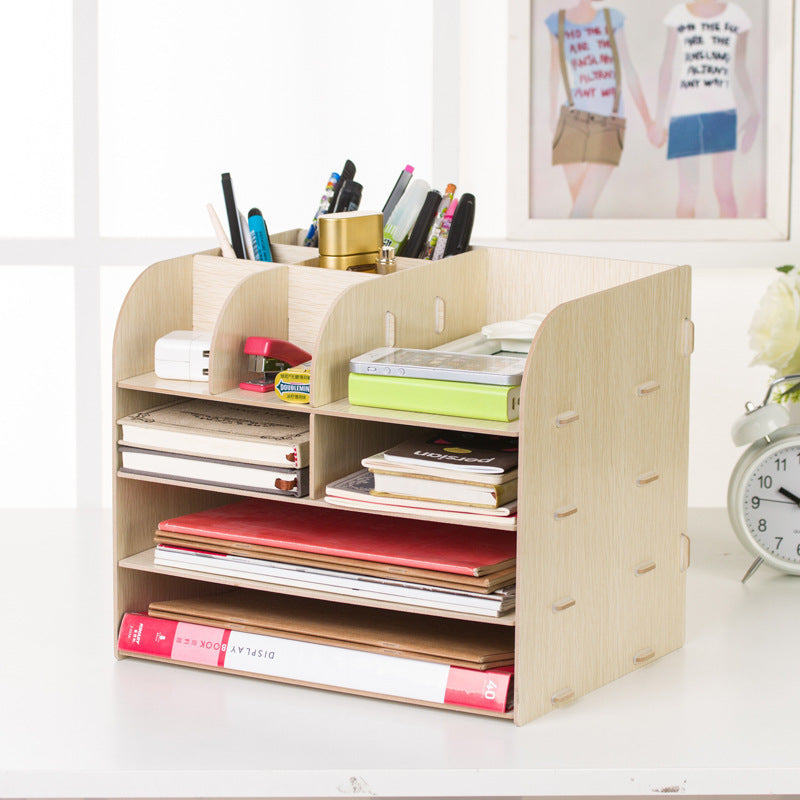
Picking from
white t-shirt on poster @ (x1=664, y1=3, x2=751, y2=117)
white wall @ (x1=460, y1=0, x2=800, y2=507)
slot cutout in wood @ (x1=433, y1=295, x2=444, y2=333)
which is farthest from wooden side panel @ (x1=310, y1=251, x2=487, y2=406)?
white t-shirt on poster @ (x1=664, y1=3, x2=751, y2=117)

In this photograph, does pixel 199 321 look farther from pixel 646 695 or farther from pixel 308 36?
pixel 308 36

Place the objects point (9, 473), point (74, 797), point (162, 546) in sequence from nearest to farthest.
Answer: point (74, 797) → point (162, 546) → point (9, 473)

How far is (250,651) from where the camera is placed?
4.57 feet

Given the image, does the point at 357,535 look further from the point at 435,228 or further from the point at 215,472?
the point at 435,228

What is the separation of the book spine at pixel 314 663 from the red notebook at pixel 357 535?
97 mm

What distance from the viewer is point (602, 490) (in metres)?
1.36

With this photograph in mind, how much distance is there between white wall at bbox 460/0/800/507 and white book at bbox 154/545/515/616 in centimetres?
87

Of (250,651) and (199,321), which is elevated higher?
(199,321)

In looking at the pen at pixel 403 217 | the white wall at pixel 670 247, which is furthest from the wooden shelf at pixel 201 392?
the white wall at pixel 670 247

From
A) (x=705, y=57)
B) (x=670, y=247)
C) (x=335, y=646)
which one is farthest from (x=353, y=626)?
(x=705, y=57)

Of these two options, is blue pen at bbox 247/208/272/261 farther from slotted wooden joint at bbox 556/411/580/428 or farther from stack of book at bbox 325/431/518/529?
slotted wooden joint at bbox 556/411/580/428

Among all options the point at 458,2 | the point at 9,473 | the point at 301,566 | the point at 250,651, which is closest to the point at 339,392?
the point at 301,566

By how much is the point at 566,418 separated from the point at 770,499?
57 centimetres

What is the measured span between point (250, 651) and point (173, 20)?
1.16 m
